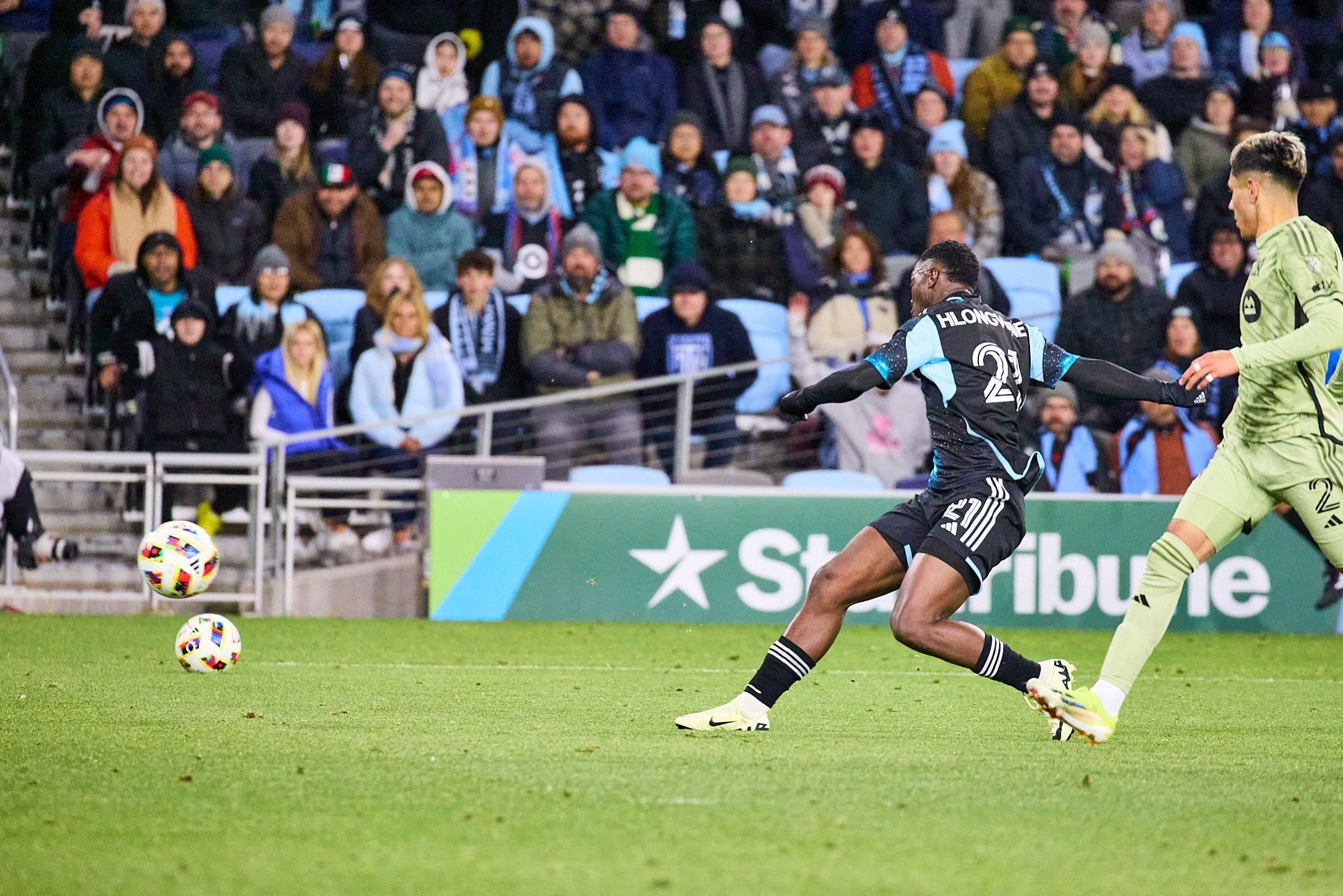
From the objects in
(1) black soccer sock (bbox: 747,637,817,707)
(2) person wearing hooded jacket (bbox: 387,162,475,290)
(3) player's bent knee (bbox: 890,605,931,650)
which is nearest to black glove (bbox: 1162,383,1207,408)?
(3) player's bent knee (bbox: 890,605,931,650)

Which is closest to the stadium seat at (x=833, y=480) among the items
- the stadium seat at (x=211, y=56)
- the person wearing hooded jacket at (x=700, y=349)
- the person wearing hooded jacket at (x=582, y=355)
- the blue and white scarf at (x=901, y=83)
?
the person wearing hooded jacket at (x=700, y=349)

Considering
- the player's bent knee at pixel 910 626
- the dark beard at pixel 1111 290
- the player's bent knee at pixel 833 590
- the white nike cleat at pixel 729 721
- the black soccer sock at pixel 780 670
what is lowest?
the white nike cleat at pixel 729 721

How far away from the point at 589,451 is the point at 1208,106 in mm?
7171

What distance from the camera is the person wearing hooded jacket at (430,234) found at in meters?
15.3

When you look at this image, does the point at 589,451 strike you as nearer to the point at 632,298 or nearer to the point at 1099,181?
the point at 632,298

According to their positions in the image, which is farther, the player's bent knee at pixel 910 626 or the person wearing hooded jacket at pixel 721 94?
the person wearing hooded jacket at pixel 721 94

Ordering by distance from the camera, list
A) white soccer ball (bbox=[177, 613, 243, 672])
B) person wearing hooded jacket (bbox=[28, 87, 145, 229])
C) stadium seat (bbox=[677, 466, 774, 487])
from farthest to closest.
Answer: person wearing hooded jacket (bbox=[28, 87, 145, 229])
stadium seat (bbox=[677, 466, 774, 487])
white soccer ball (bbox=[177, 613, 243, 672])

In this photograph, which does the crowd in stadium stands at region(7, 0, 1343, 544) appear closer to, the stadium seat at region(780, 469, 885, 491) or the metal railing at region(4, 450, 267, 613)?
the stadium seat at region(780, 469, 885, 491)

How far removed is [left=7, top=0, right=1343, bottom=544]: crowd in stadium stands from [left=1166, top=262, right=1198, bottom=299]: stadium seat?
9 cm

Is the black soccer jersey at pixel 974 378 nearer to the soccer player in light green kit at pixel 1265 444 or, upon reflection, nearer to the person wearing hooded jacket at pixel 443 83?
the soccer player in light green kit at pixel 1265 444

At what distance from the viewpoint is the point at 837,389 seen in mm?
6254

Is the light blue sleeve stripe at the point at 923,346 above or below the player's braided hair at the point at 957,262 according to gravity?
below

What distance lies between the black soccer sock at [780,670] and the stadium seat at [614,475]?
7399 millimetres

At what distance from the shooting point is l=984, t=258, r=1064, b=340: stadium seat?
15.5m
